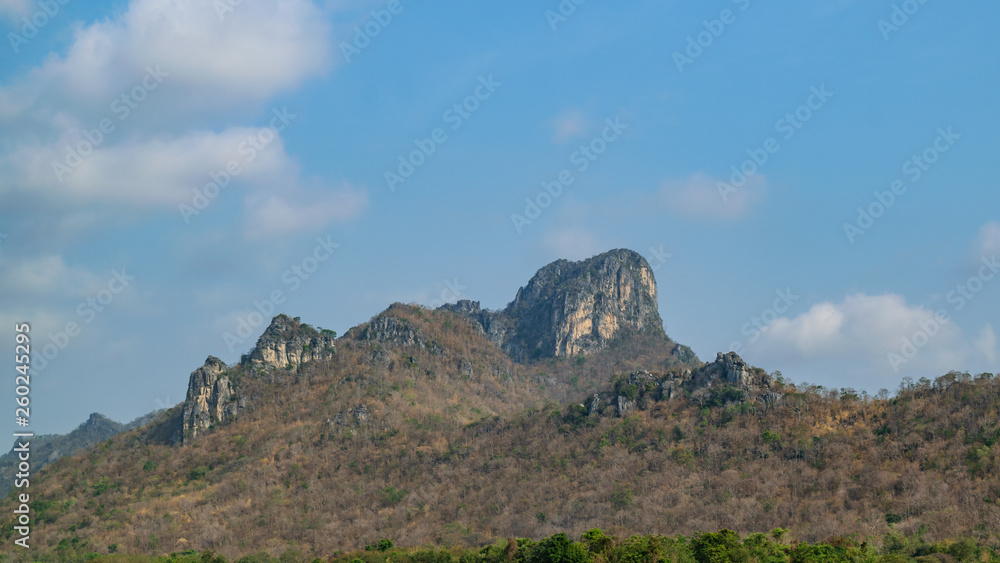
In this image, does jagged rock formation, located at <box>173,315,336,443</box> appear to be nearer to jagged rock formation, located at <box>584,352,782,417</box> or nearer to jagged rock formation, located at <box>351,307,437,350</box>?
jagged rock formation, located at <box>351,307,437,350</box>

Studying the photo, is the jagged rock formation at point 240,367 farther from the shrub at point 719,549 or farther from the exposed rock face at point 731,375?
the shrub at point 719,549

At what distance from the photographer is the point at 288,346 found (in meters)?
163

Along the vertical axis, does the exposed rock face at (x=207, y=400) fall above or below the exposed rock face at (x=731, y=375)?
above

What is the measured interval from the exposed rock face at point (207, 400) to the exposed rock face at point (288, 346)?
863 cm

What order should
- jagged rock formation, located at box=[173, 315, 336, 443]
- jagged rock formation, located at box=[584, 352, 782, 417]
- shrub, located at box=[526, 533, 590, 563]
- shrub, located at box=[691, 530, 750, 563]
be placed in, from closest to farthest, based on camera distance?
1. shrub, located at box=[691, 530, 750, 563]
2. shrub, located at box=[526, 533, 590, 563]
3. jagged rock formation, located at box=[584, 352, 782, 417]
4. jagged rock formation, located at box=[173, 315, 336, 443]

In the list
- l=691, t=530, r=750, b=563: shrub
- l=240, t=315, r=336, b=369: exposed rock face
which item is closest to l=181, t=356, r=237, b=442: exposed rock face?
l=240, t=315, r=336, b=369: exposed rock face

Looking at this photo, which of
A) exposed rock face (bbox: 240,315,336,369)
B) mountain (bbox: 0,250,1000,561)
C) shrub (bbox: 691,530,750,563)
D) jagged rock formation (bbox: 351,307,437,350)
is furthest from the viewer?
jagged rock formation (bbox: 351,307,437,350)

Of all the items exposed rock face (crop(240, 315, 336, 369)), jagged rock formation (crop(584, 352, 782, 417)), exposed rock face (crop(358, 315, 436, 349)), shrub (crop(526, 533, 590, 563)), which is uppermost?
exposed rock face (crop(358, 315, 436, 349))

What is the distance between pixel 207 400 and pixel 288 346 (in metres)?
20.6

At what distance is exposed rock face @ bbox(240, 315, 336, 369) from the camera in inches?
6265

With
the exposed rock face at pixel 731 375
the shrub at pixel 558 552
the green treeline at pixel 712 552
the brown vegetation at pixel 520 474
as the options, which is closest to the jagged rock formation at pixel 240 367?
the brown vegetation at pixel 520 474

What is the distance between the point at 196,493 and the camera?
123750mm

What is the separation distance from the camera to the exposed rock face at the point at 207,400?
144 meters

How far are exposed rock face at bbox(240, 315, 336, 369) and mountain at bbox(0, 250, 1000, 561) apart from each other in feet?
1.43
